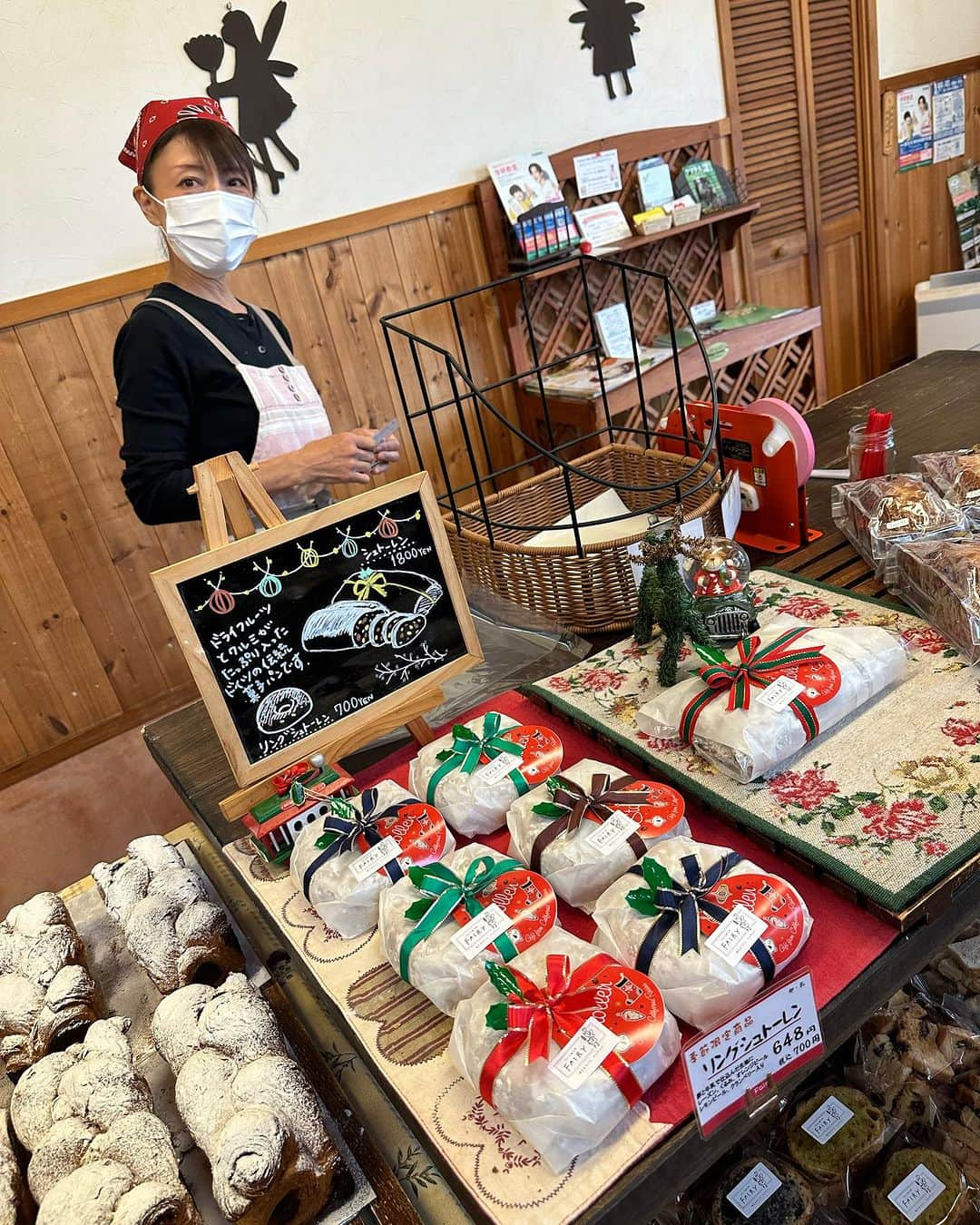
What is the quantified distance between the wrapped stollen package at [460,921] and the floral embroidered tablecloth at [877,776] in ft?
0.75

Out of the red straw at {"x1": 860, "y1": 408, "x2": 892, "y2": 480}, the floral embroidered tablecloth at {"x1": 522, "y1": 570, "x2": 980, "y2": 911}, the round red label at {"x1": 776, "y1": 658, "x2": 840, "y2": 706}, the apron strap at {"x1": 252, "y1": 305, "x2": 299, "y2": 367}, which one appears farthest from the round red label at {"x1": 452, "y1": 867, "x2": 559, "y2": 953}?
the apron strap at {"x1": 252, "y1": 305, "x2": 299, "y2": 367}

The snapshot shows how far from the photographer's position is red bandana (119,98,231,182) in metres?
1.52

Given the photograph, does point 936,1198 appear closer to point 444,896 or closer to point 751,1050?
point 751,1050

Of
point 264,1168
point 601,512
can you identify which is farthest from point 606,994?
point 601,512

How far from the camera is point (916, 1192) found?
1000 mm

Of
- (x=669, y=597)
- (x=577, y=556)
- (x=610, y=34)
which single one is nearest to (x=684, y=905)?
(x=669, y=597)

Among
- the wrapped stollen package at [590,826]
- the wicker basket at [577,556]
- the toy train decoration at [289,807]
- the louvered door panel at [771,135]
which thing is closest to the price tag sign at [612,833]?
the wrapped stollen package at [590,826]

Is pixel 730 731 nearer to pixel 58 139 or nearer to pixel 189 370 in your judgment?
pixel 189 370

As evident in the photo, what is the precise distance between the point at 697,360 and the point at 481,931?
3.29 meters

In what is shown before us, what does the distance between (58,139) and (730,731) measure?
260 centimetres

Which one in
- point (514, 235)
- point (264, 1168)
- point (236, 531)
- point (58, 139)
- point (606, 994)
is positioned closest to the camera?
point (606, 994)

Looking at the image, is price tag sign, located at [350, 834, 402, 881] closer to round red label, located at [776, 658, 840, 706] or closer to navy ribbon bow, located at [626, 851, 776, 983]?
navy ribbon bow, located at [626, 851, 776, 983]

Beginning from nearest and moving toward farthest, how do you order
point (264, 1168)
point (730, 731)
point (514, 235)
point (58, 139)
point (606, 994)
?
point (606, 994) < point (264, 1168) < point (730, 731) < point (58, 139) < point (514, 235)

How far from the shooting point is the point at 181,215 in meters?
1.63
